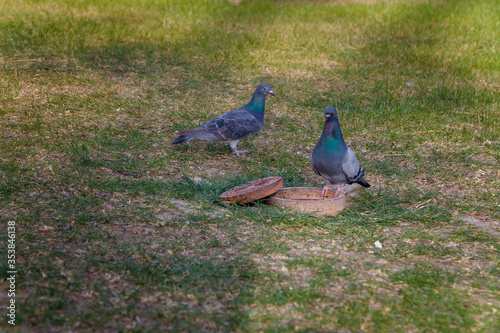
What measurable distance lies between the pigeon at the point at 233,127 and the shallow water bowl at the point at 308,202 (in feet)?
3.91

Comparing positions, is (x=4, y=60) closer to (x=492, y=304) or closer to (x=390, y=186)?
(x=390, y=186)

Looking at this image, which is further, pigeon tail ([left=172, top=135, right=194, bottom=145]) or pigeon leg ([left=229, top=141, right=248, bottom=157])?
pigeon leg ([left=229, top=141, right=248, bottom=157])

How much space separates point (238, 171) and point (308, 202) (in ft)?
4.09

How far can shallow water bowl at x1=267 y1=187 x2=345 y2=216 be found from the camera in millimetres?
4426

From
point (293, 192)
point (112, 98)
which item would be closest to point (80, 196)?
point (293, 192)

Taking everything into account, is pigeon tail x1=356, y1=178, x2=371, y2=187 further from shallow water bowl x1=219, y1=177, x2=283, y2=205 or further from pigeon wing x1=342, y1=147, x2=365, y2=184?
shallow water bowl x1=219, y1=177, x2=283, y2=205

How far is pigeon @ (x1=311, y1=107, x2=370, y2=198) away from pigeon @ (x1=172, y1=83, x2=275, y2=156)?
48.9 inches

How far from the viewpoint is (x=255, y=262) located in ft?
12.3

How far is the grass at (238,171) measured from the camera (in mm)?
3262

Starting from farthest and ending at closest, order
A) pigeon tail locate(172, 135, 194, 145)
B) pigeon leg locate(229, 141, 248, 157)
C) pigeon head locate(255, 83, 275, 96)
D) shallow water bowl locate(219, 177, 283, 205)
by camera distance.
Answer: pigeon head locate(255, 83, 275, 96), pigeon leg locate(229, 141, 248, 157), pigeon tail locate(172, 135, 194, 145), shallow water bowl locate(219, 177, 283, 205)

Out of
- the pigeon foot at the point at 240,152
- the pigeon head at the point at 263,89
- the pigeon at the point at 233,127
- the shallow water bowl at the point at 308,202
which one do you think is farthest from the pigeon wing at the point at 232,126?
the shallow water bowl at the point at 308,202

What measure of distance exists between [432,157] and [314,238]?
246 centimetres

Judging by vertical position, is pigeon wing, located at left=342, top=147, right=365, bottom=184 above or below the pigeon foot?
above

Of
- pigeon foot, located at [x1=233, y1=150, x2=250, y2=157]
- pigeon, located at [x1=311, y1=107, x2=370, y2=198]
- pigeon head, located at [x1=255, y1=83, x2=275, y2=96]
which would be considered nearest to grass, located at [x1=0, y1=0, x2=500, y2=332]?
pigeon foot, located at [x1=233, y1=150, x2=250, y2=157]
